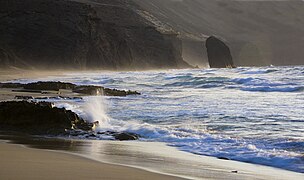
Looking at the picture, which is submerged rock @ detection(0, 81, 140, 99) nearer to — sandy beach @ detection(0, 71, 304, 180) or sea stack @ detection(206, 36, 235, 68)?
sandy beach @ detection(0, 71, 304, 180)

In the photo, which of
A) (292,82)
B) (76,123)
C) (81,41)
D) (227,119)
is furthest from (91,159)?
(81,41)

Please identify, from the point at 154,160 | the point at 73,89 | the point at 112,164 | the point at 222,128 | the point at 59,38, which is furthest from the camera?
the point at 59,38

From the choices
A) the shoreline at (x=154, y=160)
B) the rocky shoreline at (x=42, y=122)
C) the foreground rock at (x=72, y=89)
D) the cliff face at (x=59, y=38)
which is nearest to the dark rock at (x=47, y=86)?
the foreground rock at (x=72, y=89)

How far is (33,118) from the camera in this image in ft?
32.0

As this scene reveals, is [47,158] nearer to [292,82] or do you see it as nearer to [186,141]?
[186,141]

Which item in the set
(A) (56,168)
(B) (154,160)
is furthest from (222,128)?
A: (A) (56,168)

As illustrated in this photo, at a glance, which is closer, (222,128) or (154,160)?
(154,160)

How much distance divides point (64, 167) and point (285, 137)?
484 cm

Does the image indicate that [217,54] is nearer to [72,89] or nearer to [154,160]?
[72,89]

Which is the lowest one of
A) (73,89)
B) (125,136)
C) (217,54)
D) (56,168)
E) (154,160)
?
(56,168)

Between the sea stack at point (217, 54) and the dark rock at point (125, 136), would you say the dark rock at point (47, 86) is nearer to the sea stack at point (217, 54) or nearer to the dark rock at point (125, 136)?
the dark rock at point (125, 136)

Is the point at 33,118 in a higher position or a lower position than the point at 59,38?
lower

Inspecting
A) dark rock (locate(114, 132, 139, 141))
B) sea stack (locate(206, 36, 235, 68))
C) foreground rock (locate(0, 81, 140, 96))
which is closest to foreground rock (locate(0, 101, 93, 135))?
dark rock (locate(114, 132, 139, 141))

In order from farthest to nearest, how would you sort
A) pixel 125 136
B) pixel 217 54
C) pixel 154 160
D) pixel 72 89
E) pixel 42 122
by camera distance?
pixel 217 54 → pixel 72 89 → pixel 42 122 → pixel 125 136 → pixel 154 160
